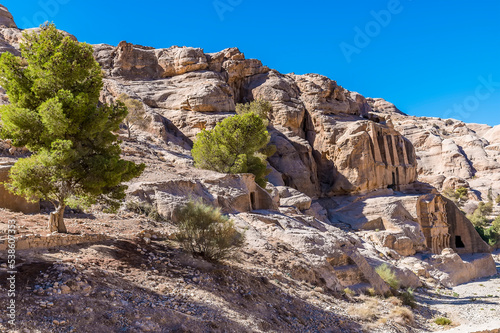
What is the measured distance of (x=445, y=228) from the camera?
131ft

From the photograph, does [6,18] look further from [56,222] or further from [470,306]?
[470,306]

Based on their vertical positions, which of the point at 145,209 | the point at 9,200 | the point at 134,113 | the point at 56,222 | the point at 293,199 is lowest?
the point at 56,222

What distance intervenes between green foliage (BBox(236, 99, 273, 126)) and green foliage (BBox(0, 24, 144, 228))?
110ft

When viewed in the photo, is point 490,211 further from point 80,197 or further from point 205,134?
point 80,197

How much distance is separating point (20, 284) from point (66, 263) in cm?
153

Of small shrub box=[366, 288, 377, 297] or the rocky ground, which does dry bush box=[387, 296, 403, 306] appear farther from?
small shrub box=[366, 288, 377, 297]

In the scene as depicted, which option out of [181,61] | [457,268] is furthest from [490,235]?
[181,61]

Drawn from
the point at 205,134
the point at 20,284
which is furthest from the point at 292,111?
the point at 20,284

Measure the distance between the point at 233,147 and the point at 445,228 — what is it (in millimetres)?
24668

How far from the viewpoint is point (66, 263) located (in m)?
9.74

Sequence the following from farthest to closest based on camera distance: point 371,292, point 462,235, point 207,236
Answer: point 462,235 → point 371,292 → point 207,236

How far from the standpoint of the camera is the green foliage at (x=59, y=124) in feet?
37.0

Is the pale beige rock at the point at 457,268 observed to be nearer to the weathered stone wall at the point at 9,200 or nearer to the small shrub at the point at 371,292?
the small shrub at the point at 371,292

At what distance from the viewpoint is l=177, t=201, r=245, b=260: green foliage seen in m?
13.2
